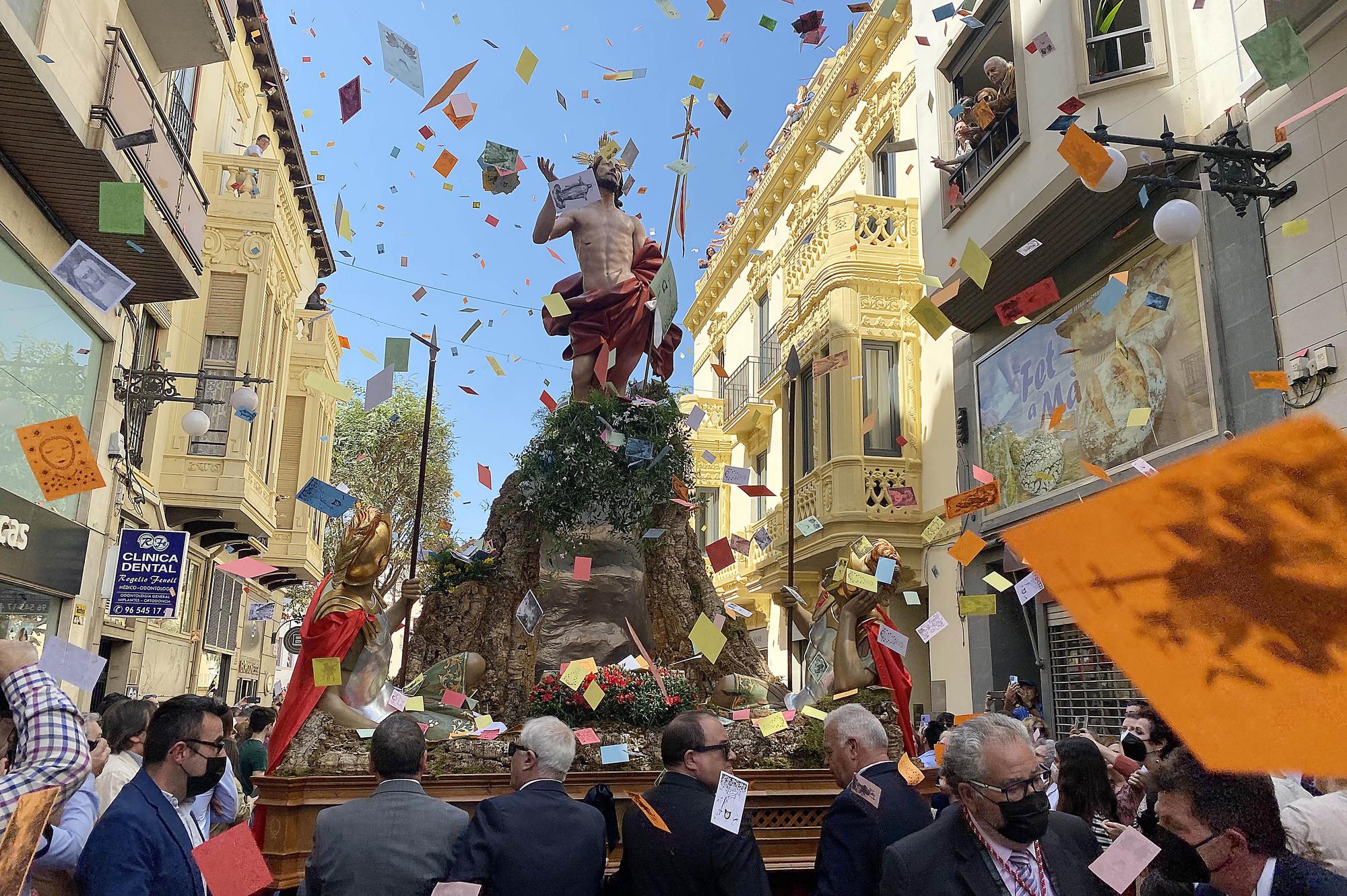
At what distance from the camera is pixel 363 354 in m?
9.64

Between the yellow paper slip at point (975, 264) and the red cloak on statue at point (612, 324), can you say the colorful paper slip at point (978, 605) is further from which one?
the red cloak on statue at point (612, 324)

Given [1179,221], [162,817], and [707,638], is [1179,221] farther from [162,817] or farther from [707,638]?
[162,817]

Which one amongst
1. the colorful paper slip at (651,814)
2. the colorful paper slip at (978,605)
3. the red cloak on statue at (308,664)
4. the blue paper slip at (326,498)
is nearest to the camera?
the colorful paper slip at (651,814)

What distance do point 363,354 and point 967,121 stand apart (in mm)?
8460

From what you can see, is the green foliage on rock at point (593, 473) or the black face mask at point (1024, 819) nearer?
the black face mask at point (1024, 819)

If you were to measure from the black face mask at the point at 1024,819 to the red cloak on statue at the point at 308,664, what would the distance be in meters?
4.74

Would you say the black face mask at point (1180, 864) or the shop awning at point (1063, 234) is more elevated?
the shop awning at point (1063, 234)

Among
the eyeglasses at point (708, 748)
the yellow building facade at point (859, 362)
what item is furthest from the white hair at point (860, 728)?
the yellow building facade at point (859, 362)

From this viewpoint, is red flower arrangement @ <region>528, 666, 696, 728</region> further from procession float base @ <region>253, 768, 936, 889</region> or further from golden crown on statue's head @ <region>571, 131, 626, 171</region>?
golden crown on statue's head @ <region>571, 131, 626, 171</region>

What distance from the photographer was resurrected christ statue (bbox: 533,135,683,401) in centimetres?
984

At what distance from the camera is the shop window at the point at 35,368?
9.94m

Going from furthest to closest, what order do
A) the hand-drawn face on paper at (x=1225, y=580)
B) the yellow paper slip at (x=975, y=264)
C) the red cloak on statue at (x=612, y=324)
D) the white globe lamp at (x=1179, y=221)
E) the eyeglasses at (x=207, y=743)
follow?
the red cloak on statue at (x=612, y=324), the yellow paper slip at (x=975, y=264), the white globe lamp at (x=1179, y=221), the eyeglasses at (x=207, y=743), the hand-drawn face on paper at (x=1225, y=580)

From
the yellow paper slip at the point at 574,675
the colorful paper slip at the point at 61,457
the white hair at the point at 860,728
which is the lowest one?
the white hair at the point at 860,728

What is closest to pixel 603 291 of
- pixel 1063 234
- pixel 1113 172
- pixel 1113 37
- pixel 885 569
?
pixel 885 569
